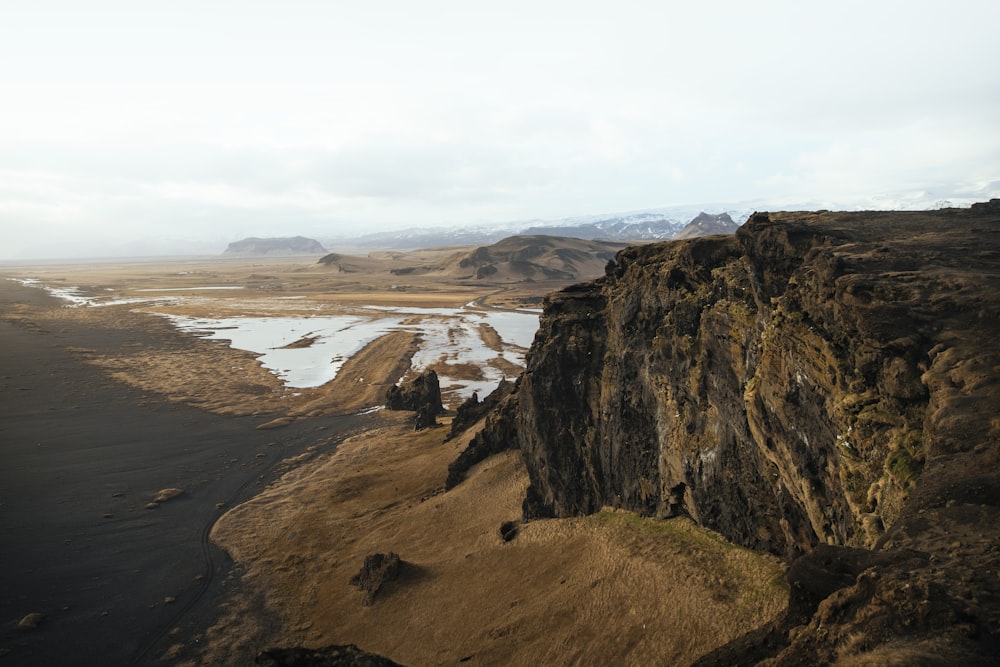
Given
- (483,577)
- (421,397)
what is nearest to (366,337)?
(421,397)

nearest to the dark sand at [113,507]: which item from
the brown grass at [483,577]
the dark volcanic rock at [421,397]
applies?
the brown grass at [483,577]

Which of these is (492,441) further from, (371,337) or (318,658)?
(371,337)

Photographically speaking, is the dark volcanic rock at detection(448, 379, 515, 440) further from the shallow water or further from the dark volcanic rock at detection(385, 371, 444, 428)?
the shallow water

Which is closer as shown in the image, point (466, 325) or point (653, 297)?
point (653, 297)

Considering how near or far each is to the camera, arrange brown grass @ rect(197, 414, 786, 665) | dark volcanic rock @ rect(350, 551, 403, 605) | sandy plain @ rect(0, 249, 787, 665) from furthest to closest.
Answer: dark volcanic rock @ rect(350, 551, 403, 605)
sandy plain @ rect(0, 249, 787, 665)
brown grass @ rect(197, 414, 786, 665)

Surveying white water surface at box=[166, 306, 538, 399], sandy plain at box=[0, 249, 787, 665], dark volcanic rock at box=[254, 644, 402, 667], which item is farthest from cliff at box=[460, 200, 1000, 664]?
white water surface at box=[166, 306, 538, 399]

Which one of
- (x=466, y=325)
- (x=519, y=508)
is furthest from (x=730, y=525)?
(x=466, y=325)

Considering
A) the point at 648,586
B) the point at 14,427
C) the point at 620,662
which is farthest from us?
the point at 14,427

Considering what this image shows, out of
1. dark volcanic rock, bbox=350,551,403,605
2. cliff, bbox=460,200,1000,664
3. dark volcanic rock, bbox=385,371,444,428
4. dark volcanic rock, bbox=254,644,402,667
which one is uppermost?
cliff, bbox=460,200,1000,664

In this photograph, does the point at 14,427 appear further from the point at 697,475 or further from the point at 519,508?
the point at 697,475
